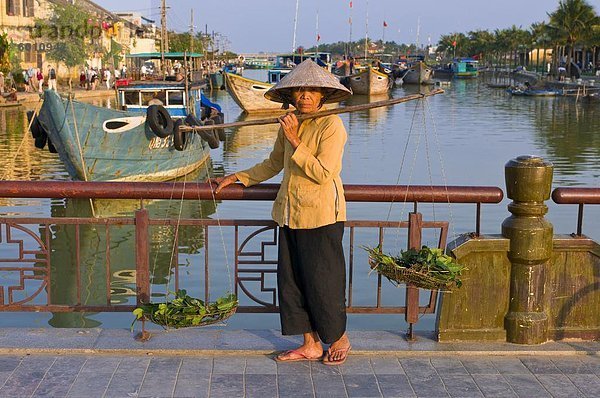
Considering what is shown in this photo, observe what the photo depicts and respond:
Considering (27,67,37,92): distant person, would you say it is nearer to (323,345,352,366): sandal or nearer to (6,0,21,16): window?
(6,0,21,16): window

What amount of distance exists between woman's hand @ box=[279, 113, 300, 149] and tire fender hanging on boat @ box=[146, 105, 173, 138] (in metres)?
12.4

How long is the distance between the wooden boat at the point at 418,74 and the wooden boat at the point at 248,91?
32.0 meters

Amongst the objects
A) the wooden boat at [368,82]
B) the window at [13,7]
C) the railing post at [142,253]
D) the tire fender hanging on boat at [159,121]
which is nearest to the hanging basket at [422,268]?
the railing post at [142,253]

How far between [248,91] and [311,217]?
35.9m

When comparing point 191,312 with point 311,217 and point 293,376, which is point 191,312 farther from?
point 311,217

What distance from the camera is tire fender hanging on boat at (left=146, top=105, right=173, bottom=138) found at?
16078 millimetres

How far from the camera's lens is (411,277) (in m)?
4.25

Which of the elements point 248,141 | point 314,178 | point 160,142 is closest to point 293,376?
point 314,178

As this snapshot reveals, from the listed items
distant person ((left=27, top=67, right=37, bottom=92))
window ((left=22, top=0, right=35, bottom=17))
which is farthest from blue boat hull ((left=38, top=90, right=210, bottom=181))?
window ((left=22, top=0, right=35, bottom=17))

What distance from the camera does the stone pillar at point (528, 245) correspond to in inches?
176

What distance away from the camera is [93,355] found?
4387 millimetres

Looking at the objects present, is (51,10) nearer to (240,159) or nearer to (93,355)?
(240,159)

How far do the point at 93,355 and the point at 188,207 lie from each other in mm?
12947

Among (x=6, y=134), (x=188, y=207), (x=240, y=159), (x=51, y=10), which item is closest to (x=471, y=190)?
(x=188, y=207)
